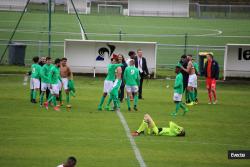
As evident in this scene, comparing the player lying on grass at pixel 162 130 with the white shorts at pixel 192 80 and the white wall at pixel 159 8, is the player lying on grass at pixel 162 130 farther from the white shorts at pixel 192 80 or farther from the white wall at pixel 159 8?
the white wall at pixel 159 8

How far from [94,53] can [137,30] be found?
2261 centimetres

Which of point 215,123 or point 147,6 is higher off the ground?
point 147,6

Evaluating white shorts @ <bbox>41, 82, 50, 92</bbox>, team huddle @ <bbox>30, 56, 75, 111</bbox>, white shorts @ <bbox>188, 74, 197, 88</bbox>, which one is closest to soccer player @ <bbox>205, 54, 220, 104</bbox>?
white shorts @ <bbox>188, 74, 197, 88</bbox>

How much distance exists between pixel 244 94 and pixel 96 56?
9164mm

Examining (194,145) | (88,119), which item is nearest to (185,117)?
(88,119)

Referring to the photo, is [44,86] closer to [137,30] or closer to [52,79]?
[52,79]

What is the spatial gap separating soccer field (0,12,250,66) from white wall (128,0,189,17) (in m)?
3.10

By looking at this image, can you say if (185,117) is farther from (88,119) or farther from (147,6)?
(147,6)

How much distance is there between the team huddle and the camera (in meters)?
26.6

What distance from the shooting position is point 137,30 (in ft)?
205

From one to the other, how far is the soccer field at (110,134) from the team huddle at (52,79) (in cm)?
60

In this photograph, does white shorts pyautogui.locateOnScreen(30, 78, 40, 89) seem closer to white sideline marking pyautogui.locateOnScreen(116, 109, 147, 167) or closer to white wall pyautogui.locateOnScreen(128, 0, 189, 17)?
white sideline marking pyautogui.locateOnScreen(116, 109, 147, 167)

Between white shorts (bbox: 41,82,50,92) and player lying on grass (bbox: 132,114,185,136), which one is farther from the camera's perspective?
white shorts (bbox: 41,82,50,92)

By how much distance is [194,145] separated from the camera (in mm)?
20266
